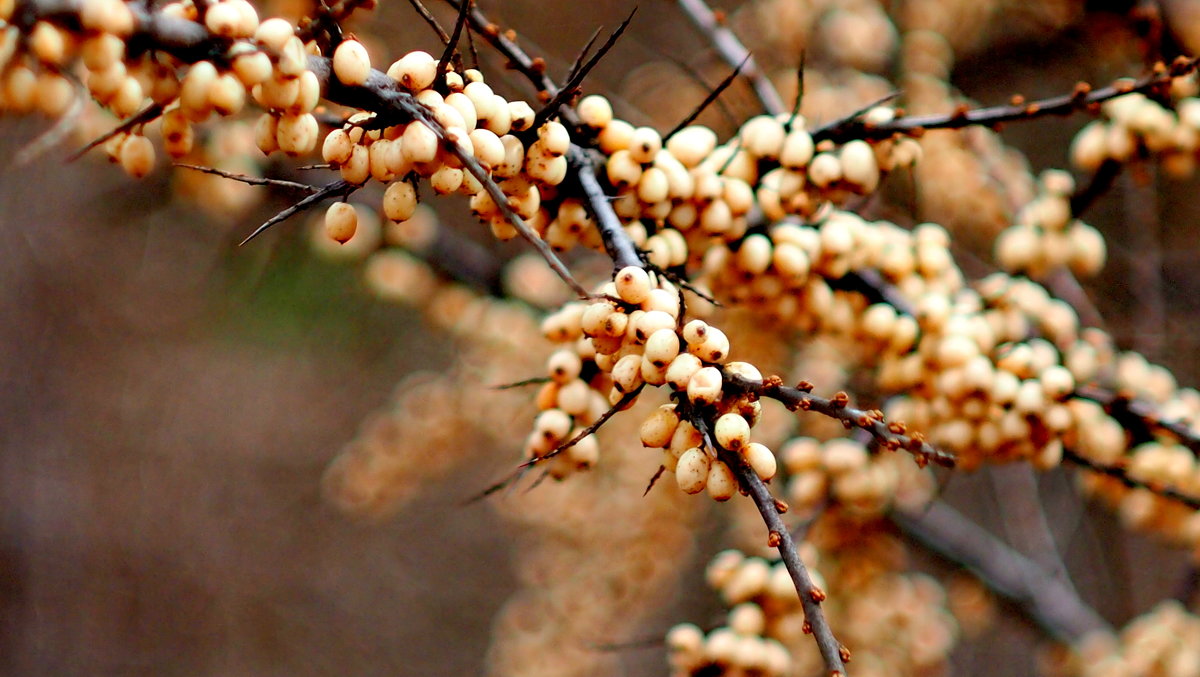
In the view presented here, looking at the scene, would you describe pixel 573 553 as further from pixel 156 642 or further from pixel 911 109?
pixel 156 642

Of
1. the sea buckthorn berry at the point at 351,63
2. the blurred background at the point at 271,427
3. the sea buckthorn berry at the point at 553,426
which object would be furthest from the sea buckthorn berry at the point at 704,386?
the blurred background at the point at 271,427

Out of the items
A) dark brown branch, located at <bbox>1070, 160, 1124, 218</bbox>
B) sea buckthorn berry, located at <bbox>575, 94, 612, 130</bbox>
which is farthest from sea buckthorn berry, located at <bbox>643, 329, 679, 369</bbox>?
dark brown branch, located at <bbox>1070, 160, 1124, 218</bbox>

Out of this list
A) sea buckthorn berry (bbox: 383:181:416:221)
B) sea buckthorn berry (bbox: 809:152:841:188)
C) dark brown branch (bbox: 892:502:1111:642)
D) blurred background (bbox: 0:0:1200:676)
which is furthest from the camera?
blurred background (bbox: 0:0:1200:676)

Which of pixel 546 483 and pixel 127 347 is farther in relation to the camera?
pixel 127 347

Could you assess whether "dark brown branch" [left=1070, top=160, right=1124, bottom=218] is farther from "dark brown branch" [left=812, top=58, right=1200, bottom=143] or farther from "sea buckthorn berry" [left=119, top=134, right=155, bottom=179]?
"sea buckthorn berry" [left=119, top=134, right=155, bottom=179]

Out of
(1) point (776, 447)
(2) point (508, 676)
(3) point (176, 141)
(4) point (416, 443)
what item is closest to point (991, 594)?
(1) point (776, 447)

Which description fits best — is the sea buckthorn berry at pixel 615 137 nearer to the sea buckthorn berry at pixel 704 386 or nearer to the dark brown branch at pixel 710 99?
the dark brown branch at pixel 710 99
